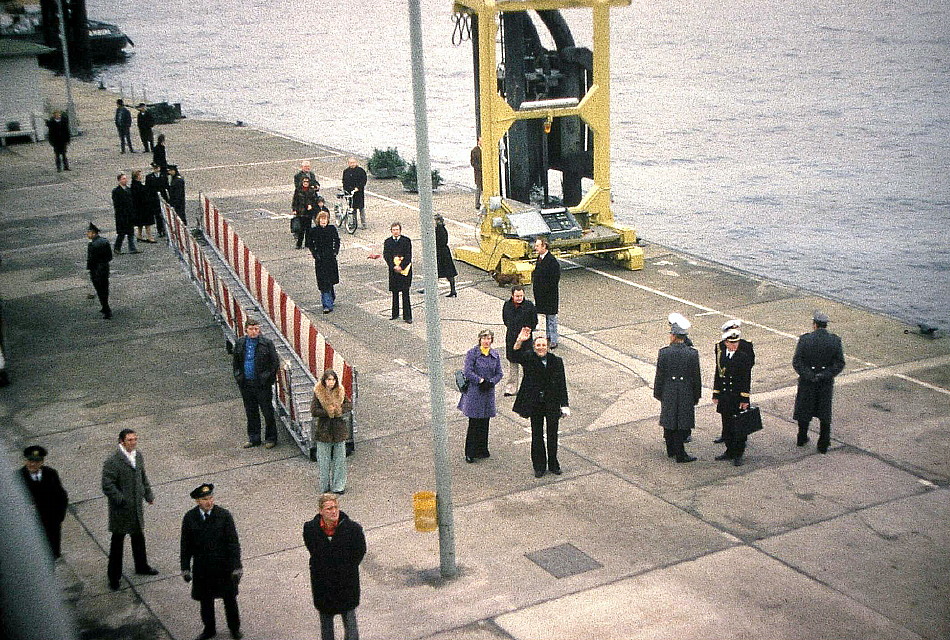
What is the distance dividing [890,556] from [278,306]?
834 centimetres

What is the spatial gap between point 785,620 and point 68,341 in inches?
472

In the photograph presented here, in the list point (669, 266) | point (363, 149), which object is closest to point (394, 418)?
point (669, 266)

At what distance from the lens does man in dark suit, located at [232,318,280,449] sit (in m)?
12.8

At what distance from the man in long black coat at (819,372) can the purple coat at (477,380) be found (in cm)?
307

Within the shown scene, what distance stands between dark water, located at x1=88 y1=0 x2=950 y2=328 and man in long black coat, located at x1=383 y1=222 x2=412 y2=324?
9.56 meters

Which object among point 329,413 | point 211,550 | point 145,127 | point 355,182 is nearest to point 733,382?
point 329,413

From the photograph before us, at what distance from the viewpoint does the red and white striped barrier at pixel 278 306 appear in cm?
1341

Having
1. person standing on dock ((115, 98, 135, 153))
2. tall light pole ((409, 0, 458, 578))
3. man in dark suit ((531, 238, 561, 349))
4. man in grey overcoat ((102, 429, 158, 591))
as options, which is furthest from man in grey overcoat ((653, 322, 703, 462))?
person standing on dock ((115, 98, 135, 153))

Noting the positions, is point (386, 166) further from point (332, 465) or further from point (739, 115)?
point (739, 115)

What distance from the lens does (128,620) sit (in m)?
9.64

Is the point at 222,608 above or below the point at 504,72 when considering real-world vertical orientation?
below

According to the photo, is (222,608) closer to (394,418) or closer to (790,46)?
(394,418)

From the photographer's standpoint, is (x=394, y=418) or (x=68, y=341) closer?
(x=394, y=418)

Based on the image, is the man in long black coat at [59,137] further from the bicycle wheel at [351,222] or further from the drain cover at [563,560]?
the drain cover at [563,560]
